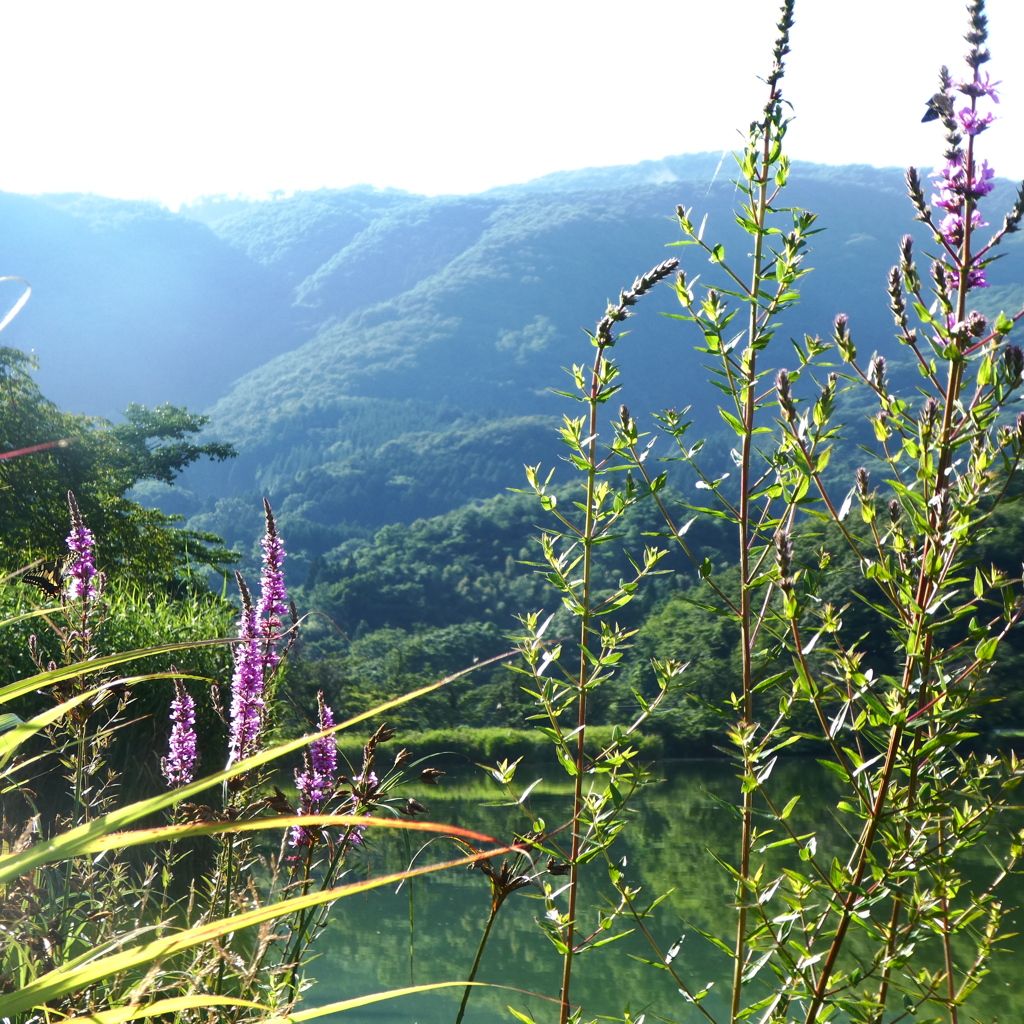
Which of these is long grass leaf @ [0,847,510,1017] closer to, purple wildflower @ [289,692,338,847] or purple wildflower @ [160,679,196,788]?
purple wildflower @ [289,692,338,847]

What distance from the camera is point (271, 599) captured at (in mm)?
2215

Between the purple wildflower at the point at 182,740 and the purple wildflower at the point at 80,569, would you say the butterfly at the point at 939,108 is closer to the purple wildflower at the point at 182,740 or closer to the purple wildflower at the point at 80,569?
the purple wildflower at the point at 80,569

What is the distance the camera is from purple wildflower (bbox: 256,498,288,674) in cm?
207

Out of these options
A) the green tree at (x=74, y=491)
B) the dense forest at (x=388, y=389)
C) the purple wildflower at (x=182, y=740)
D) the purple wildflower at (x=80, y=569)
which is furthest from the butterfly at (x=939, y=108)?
the dense forest at (x=388, y=389)

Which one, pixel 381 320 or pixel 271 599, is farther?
pixel 381 320

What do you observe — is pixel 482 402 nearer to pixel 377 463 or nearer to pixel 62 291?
pixel 377 463

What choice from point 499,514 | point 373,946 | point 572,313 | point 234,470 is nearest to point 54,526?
point 373,946

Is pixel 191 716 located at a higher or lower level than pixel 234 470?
higher

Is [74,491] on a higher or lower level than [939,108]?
lower

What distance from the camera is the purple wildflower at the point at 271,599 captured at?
2072 mm

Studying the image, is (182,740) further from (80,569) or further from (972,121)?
(972,121)

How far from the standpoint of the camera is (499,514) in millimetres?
59312

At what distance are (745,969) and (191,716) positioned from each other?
1.45 m

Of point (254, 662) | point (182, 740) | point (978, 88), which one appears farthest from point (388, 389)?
point (978, 88)
